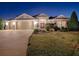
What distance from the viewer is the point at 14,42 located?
196 cm

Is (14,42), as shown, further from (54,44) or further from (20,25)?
(54,44)

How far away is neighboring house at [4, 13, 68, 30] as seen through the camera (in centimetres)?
196

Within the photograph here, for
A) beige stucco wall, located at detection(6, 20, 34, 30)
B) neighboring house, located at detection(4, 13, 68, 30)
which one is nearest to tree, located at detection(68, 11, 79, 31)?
neighboring house, located at detection(4, 13, 68, 30)

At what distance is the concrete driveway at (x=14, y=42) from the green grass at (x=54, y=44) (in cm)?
8

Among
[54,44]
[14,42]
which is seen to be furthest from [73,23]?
[14,42]

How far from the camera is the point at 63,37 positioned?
1977mm

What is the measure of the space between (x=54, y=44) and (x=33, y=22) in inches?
16.0

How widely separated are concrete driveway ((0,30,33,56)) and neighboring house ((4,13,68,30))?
67mm

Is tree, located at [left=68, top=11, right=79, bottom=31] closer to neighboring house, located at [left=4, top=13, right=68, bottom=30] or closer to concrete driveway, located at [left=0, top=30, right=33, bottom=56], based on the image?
neighboring house, located at [left=4, top=13, right=68, bottom=30]

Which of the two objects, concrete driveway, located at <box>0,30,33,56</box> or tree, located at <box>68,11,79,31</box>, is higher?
tree, located at <box>68,11,79,31</box>

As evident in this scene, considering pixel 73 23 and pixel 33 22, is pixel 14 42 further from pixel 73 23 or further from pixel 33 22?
pixel 73 23

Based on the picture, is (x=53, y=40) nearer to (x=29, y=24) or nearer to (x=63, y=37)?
(x=63, y=37)

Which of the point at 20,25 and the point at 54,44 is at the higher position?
the point at 20,25

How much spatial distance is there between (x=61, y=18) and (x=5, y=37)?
0.78 m
